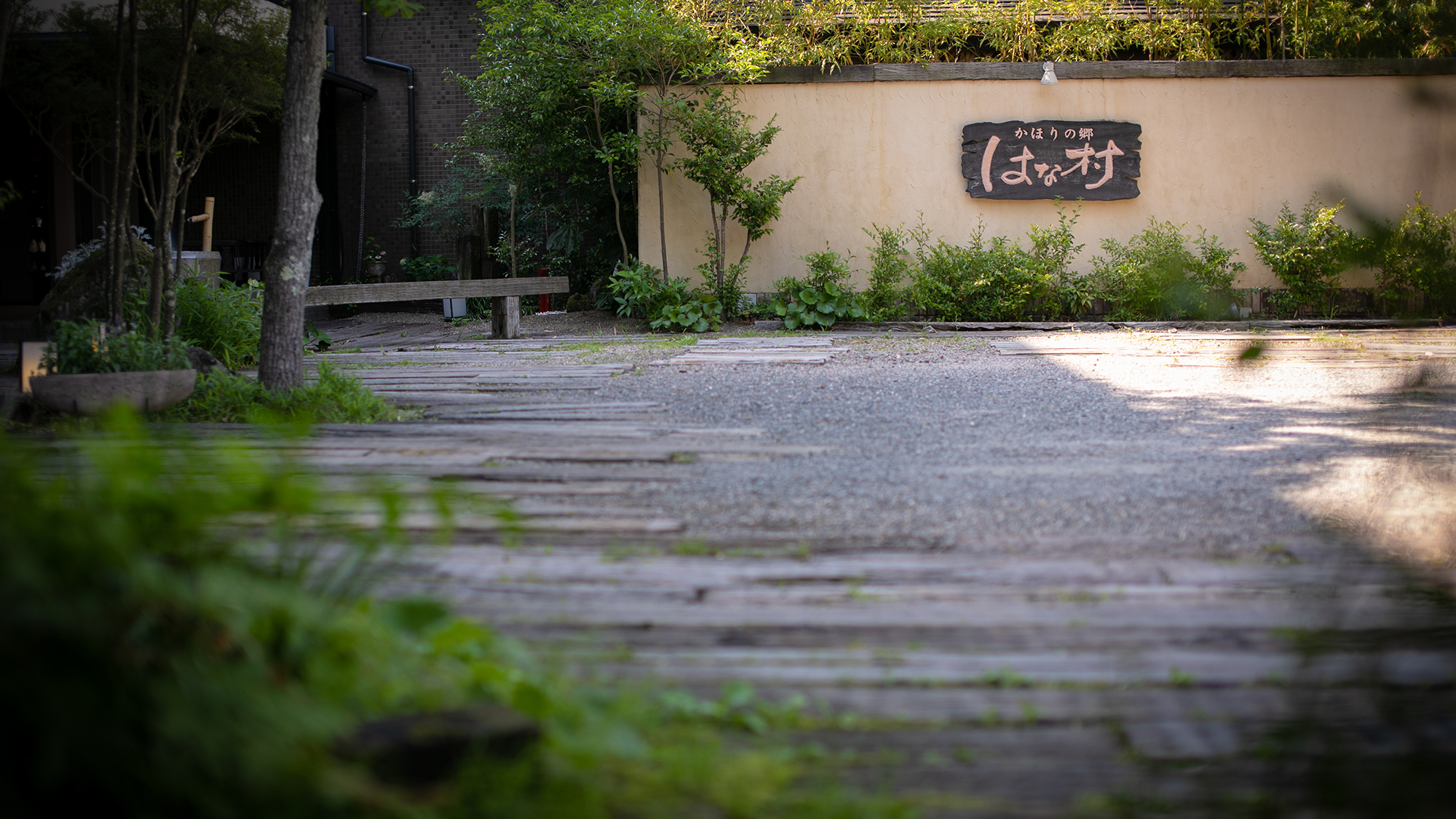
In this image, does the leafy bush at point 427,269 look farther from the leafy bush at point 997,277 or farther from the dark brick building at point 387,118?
the leafy bush at point 997,277

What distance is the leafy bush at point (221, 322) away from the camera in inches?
246

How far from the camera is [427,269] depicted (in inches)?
492

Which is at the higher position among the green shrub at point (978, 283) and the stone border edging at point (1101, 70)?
the stone border edging at point (1101, 70)

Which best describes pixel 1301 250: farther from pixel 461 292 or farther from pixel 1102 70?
pixel 461 292

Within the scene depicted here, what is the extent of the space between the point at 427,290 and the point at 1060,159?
19.9ft

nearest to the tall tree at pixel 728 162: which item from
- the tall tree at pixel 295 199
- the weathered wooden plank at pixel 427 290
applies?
the weathered wooden plank at pixel 427 290

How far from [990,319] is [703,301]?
2.73 meters

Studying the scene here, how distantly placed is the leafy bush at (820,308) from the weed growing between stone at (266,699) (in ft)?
24.4

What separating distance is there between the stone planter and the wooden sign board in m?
7.48

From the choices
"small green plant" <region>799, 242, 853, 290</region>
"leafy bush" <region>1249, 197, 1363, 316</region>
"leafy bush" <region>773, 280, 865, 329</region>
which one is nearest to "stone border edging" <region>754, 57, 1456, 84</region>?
"leafy bush" <region>1249, 197, 1363, 316</region>

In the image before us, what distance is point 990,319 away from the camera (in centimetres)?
892

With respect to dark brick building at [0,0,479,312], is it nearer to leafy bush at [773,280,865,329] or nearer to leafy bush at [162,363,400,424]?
leafy bush at [773,280,865,329]

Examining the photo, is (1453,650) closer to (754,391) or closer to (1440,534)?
(1440,534)

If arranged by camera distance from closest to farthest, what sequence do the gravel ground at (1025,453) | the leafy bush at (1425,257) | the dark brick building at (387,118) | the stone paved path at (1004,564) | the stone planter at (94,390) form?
the leafy bush at (1425,257) < the stone paved path at (1004,564) < the gravel ground at (1025,453) < the stone planter at (94,390) < the dark brick building at (387,118)
